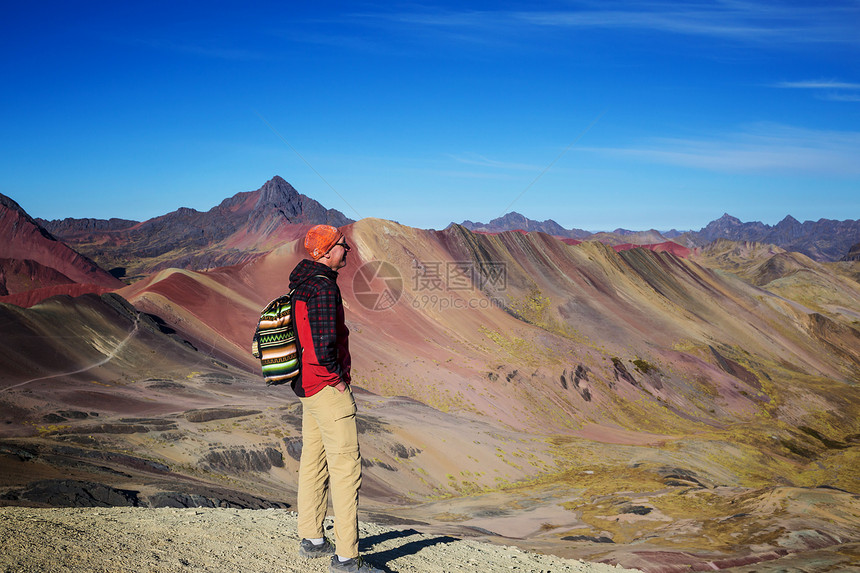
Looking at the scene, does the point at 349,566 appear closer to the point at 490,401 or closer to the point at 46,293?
the point at 490,401

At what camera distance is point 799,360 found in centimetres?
6262

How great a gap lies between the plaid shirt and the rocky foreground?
1.70 m

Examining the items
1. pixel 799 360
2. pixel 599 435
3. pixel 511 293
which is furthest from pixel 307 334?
pixel 799 360

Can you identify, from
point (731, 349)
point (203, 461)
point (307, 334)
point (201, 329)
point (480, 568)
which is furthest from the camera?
point (731, 349)

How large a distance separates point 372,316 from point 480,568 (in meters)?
33.2

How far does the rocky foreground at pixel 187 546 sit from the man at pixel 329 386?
62 centimetres

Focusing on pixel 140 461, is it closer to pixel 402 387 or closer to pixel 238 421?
pixel 238 421

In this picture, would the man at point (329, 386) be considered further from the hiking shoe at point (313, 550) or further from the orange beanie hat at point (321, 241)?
the hiking shoe at point (313, 550)

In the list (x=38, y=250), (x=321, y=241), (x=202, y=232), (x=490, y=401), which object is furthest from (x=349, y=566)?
(x=202, y=232)

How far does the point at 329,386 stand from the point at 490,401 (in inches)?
1157

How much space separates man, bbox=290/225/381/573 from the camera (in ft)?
14.6

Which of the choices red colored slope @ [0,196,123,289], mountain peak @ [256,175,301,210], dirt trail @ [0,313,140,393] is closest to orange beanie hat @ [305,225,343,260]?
dirt trail @ [0,313,140,393]

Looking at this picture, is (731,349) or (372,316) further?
(731,349)

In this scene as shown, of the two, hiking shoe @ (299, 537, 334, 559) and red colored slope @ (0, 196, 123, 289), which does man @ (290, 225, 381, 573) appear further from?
red colored slope @ (0, 196, 123, 289)
